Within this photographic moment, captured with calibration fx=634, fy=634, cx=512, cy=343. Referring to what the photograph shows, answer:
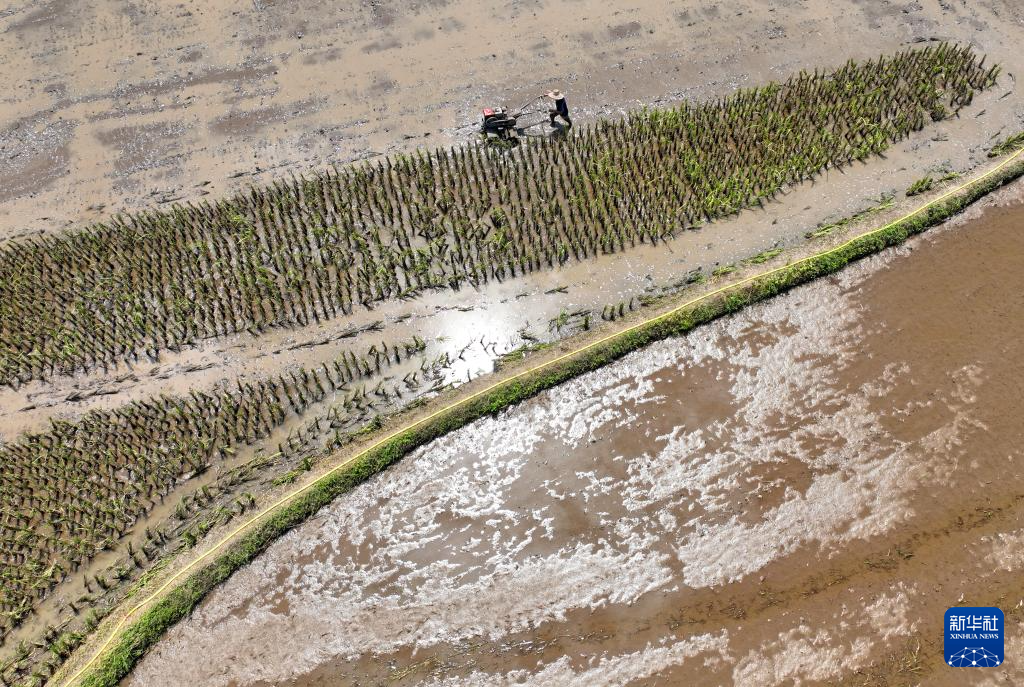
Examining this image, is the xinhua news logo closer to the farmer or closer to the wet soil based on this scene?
the wet soil

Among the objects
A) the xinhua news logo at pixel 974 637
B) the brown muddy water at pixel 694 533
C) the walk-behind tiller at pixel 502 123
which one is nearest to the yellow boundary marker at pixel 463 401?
the brown muddy water at pixel 694 533

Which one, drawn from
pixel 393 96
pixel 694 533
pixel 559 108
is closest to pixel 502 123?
pixel 559 108

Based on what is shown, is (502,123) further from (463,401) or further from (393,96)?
(463,401)

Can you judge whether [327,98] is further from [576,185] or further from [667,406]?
[667,406]

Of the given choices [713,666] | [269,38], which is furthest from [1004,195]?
[269,38]

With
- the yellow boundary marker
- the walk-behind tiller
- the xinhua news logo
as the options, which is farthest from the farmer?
the xinhua news logo

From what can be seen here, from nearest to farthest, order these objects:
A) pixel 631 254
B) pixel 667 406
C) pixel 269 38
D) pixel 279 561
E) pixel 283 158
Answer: pixel 279 561, pixel 667 406, pixel 631 254, pixel 283 158, pixel 269 38
